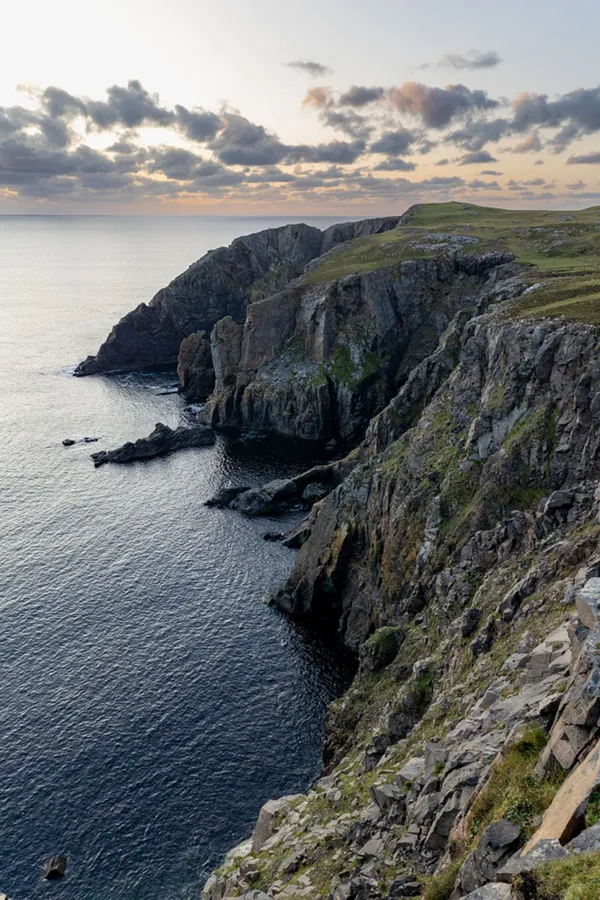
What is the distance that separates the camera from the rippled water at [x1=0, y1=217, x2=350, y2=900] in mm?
56000

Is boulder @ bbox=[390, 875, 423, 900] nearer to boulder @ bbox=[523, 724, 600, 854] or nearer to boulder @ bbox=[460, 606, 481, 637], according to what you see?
boulder @ bbox=[523, 724, 600, 854]

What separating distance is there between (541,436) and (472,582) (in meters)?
14.2

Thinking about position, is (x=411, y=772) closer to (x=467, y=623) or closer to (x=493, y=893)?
(x=467, y=623)

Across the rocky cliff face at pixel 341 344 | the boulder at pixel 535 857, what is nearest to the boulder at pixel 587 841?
the boulder at pixel 535 857

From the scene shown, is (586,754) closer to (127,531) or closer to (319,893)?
(319,893)

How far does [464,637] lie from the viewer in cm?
4647

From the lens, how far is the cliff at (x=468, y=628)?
2086 cm

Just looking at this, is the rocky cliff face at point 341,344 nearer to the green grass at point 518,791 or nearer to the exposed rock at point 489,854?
the green grass at point 518,791

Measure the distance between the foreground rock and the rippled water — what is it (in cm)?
1134

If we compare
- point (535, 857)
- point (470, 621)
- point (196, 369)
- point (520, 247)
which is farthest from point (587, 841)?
point (196, 369)

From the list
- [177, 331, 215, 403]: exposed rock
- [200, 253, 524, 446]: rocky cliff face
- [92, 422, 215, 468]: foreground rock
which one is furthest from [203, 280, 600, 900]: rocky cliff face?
[177, 331, 215, 403]: exposed rock

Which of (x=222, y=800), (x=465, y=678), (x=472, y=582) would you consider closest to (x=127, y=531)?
(x=222, y=800)

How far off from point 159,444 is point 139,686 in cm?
7564

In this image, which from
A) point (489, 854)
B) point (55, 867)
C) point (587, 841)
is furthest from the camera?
point (55, 867)
